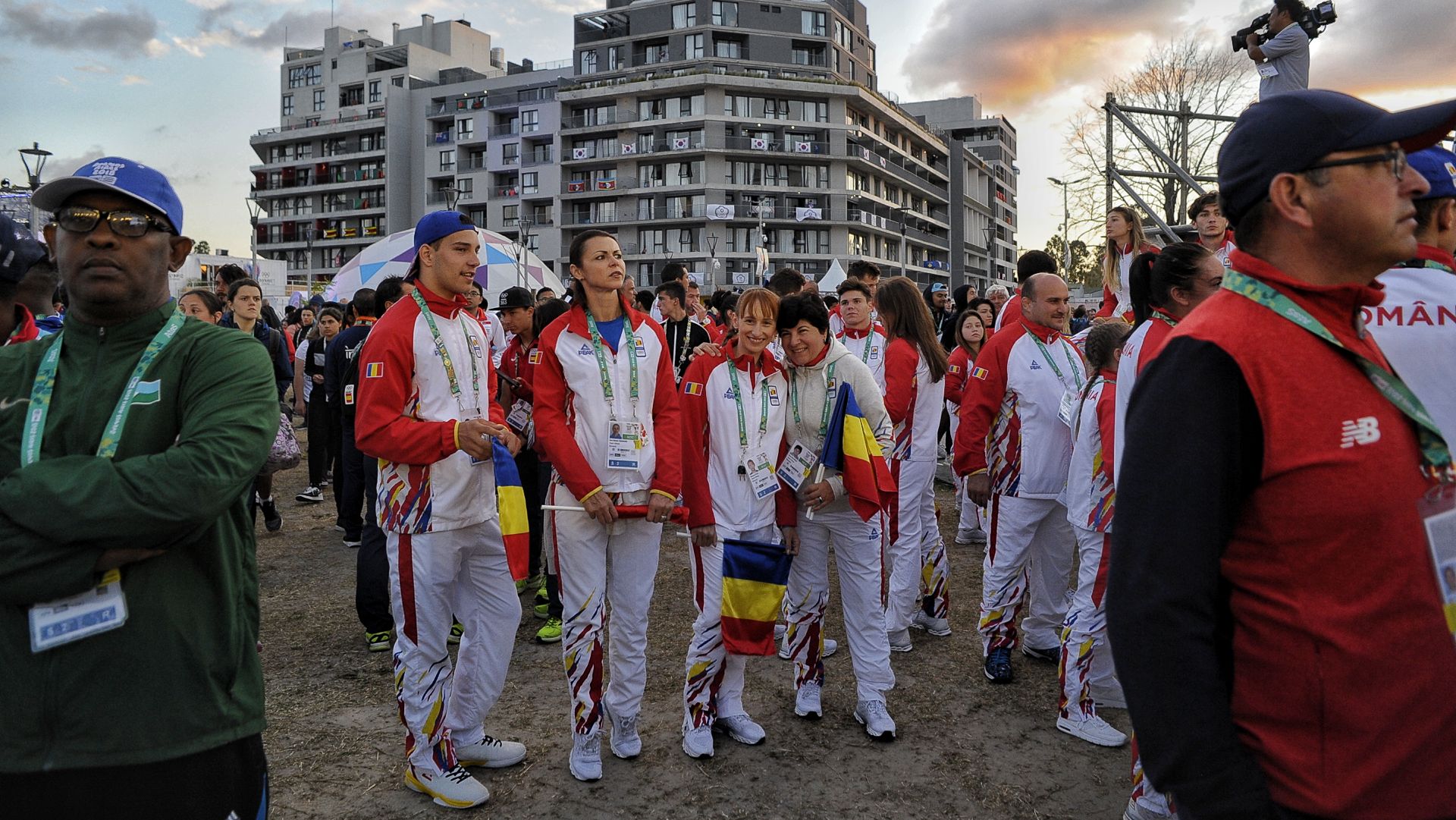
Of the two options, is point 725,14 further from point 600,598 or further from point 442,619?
point 442,619

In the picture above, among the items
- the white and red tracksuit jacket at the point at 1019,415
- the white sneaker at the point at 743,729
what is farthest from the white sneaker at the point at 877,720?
the white and red tracksuit jacket at the point at 1019,415

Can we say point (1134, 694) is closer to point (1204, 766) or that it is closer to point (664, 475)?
point (1204, 766)

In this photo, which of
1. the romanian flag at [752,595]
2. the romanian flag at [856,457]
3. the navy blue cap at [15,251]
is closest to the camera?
the navy blue cap at [15,251]

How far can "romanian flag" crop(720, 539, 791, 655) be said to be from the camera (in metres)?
4.30

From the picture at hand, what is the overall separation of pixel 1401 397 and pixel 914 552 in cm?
468

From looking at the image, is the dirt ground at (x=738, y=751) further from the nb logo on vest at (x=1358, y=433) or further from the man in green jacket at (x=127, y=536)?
the nb logo on vest at (x=1358, y=433)

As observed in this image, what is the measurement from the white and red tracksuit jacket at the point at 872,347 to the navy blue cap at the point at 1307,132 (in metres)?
4.88

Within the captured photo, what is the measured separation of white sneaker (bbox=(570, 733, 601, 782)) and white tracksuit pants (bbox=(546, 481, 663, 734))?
0.14 feet

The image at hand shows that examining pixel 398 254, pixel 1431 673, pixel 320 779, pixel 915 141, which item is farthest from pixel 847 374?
pixel 915 141

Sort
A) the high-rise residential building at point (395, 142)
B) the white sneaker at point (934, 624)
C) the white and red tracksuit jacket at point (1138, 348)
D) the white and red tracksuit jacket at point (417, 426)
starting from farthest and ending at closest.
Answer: the high-rise residential building at point (395, 142) < the white sneaker at point (934, 624) < the white and red tracksuit jacket at point (417, 426) < the white and red tracksuit jacket at point (1138, 348)

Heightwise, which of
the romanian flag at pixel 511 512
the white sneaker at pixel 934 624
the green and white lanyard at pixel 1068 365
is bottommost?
the white sneaker at pixel 934 624

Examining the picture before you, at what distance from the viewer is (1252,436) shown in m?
1.45

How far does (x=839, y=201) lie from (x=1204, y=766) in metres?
75.5

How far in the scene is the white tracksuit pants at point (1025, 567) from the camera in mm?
5312
